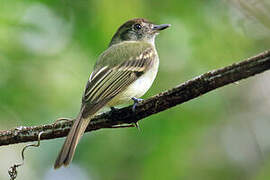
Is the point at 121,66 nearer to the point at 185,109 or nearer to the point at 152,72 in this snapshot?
the point at 152,72

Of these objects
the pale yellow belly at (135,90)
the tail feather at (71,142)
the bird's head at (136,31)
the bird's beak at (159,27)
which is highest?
the bird's head at (136,31)

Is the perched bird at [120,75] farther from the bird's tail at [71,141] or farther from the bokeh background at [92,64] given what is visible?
the bokeh background at [92,64]

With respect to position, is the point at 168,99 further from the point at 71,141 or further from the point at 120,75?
the point at 120,75

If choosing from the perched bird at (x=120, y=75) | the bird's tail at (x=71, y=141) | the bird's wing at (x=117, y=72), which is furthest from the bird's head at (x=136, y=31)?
the bird's tail at (x=71, y=141)

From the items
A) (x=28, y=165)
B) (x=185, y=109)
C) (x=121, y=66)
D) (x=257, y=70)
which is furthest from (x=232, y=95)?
(x=257, y=70)

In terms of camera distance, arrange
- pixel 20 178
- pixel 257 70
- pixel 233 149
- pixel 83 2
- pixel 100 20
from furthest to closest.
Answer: pixel 233 149 < pixel 20 178 < pixel 83 2 < pixel 100 20 < pixel 257 70

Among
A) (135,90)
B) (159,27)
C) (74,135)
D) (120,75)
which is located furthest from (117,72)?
(74,135)
